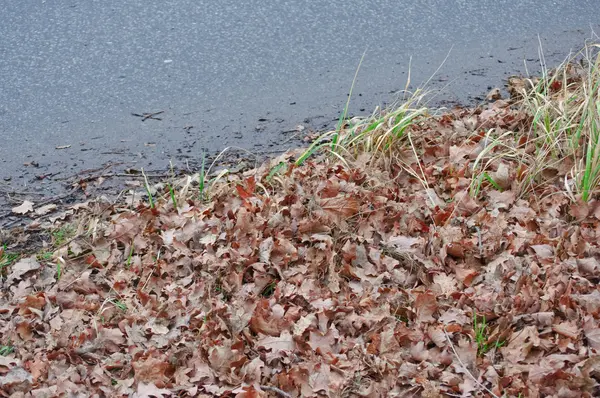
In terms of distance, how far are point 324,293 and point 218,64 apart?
7.60 ft

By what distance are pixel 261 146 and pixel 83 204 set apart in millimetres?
1053

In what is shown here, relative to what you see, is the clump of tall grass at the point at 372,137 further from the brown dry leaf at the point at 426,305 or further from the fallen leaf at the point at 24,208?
the fallen leaf at the point at 24,208

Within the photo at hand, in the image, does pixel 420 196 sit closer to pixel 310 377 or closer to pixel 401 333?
pixel 401 333

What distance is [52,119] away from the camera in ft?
14.3

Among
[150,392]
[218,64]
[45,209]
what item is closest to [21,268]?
[45,209]

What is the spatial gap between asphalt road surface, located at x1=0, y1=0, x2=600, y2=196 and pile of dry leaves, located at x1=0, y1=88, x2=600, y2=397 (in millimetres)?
665

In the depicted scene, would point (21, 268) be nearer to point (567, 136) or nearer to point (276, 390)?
point (276, 390)

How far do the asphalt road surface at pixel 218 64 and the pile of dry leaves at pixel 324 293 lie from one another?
→ 0.67 meters

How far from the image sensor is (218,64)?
4.79 metres

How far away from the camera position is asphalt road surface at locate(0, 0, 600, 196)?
13.8 feet

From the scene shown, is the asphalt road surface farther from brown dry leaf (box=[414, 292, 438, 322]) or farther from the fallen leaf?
brown dry leaf (box=[414, 292, 438, 322])

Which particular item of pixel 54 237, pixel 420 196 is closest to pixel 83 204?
pixel 54 237

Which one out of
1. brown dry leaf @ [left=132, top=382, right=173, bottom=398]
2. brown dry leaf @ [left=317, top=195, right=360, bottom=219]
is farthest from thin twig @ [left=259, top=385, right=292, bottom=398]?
brown dry leaf @ [left=317, top=195, right=360, bottom=219]

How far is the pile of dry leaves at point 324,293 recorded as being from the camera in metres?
2.61
